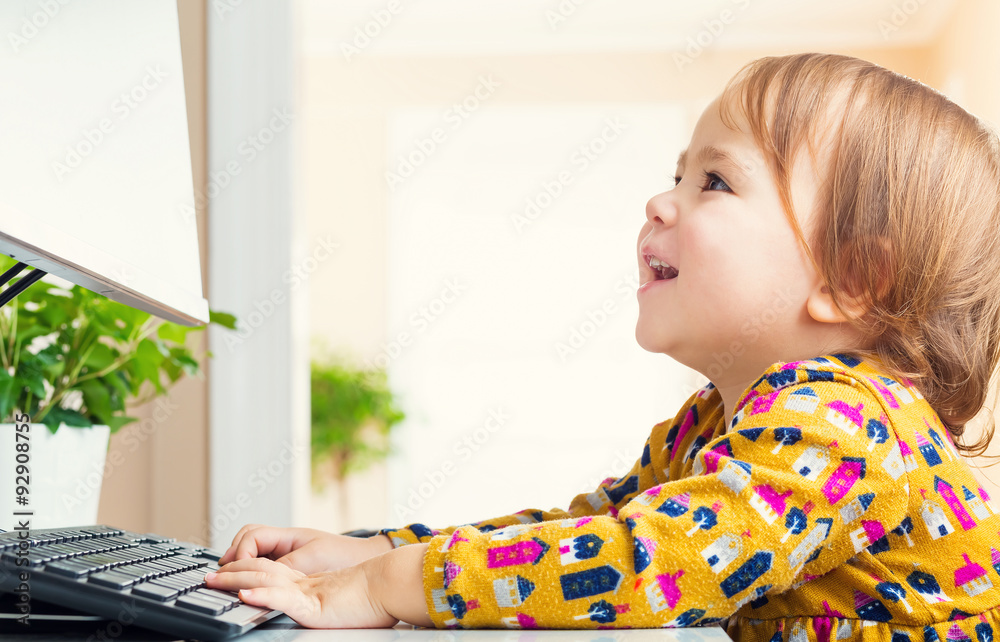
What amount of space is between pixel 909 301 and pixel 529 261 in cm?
395

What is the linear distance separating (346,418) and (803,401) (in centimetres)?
413

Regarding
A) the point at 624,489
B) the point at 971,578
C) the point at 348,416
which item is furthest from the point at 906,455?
the point at 348,416

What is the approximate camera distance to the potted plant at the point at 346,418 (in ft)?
14.9

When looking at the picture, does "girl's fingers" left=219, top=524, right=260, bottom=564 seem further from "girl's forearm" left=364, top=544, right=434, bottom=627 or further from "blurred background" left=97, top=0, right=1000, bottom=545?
"blurred background" left=97, top=0, right=1000, bottom=545

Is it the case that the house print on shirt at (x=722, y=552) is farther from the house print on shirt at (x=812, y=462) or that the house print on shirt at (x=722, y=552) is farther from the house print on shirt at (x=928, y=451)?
the house print on shirt at (x=928, y=451)

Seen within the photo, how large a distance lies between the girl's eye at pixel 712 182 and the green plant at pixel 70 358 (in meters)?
0.71

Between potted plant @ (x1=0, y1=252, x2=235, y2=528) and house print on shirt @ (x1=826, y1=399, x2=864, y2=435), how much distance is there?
786mm

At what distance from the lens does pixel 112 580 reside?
0.44 metres

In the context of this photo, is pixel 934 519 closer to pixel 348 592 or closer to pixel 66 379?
pixel 348 592

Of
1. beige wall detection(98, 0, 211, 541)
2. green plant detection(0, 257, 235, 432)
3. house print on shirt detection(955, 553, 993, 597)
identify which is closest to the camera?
house print on shirt detection(955, 553, 993, 597)

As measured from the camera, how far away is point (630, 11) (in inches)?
169

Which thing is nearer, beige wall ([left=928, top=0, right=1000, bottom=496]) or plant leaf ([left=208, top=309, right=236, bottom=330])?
plant leaf ([left=208, top=309, right=236, bottom=330])

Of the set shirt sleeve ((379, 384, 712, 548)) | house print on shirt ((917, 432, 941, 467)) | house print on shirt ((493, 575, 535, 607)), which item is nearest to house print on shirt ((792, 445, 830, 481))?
house print on shirt ((917, 432, 941, 467))

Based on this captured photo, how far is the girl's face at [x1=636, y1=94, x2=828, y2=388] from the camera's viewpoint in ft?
2.46
